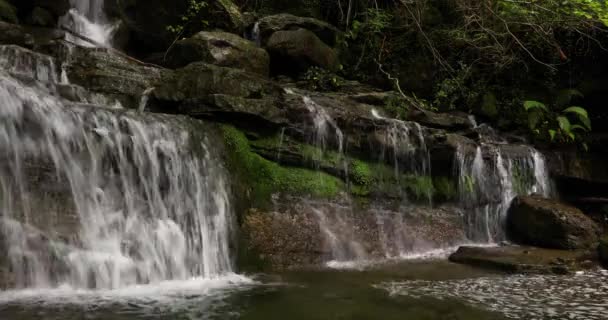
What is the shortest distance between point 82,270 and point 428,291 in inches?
148

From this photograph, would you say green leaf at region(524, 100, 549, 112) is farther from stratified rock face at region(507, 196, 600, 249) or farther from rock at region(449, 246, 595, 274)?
rock at region(449, 246, 595, 274)

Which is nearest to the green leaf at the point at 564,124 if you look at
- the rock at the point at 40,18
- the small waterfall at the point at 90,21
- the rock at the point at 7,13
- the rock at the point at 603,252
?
the rock at the point at 603,252

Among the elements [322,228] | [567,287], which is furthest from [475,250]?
[322,228]

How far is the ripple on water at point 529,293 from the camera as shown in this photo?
474 cm

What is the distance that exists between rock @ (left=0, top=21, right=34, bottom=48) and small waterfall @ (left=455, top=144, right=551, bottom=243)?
27.6ft

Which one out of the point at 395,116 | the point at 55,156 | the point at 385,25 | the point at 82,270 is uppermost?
the point at 385,25

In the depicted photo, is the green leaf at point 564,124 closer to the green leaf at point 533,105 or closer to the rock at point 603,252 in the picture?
the green leaf at point 533,105

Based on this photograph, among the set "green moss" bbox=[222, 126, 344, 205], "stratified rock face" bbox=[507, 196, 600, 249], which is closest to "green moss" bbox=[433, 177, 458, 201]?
"stratified rock face" bbox=[507, 196, 600, 249]

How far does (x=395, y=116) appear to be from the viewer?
10.4 metres

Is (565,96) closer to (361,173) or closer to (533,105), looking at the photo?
(533,105)

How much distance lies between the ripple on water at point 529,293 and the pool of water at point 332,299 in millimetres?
10

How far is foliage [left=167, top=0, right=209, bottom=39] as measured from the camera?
1161 centimetres

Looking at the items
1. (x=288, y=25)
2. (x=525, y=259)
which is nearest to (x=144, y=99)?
(x=288, y=25)

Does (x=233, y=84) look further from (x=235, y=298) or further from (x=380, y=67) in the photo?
(x=380, y=67)
